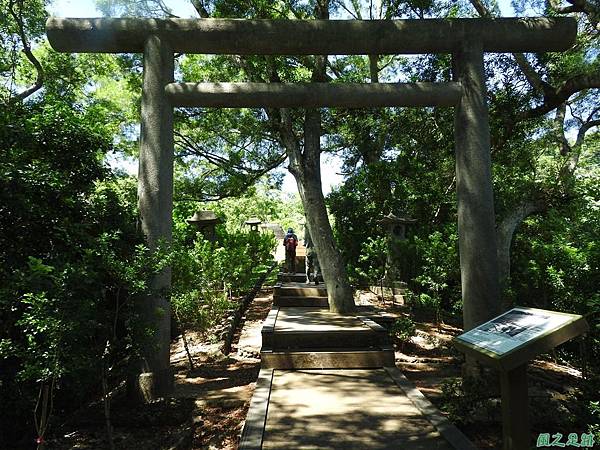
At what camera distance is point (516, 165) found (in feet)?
33.7

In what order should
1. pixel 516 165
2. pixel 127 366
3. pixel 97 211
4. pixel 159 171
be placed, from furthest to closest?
pixel 516 165
pixel 159 171
pixel 97 211
pixel 127 366

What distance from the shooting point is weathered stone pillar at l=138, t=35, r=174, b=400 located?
5.20 metres

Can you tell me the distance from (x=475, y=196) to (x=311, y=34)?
10.3 feet

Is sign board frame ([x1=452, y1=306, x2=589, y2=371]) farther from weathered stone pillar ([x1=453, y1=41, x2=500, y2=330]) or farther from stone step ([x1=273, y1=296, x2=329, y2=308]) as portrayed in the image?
stone step ([x1=273, y1=296, x2=329, y2=308])

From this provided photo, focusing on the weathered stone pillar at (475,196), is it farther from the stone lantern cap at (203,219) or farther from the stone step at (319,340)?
the stone lantern cap at (203,219)

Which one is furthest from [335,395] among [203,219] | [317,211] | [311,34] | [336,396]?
[203,219]

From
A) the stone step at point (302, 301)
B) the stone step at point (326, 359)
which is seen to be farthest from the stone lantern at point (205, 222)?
the stone step at point (326, 359)

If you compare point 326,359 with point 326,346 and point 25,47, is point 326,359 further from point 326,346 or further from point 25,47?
point 25,47

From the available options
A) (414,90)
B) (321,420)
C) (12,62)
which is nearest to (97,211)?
(321,420)

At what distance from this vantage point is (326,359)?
5805 mm

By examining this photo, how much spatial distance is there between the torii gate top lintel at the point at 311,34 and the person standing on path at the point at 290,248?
811 cm

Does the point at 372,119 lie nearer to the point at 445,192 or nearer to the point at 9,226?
the point at 445,192

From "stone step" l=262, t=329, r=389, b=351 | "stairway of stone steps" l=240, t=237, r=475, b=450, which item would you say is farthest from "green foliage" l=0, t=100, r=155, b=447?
"stone step" l=262, t=329, r=389, b=351

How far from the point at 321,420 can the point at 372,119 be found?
320 inches
